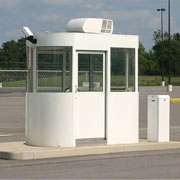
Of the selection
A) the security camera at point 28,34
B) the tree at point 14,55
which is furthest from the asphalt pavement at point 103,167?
the tree at point 14,55

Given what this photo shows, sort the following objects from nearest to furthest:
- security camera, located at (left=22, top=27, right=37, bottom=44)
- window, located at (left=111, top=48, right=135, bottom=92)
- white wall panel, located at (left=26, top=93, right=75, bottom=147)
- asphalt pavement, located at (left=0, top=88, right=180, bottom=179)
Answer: asphalt pavement, located at (left=0, top=88, right=180, bottom=179) → white wall panel, located at (left=26, top=93, right=75, bottom=147) → security camera, located at (left=22, top=27, right=37, bottom=44) → window, located at (left=111, top=48, right=135, bottom=92)

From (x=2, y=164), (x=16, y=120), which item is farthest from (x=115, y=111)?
(x=16, y=120)

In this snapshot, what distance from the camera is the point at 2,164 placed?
11.3 m

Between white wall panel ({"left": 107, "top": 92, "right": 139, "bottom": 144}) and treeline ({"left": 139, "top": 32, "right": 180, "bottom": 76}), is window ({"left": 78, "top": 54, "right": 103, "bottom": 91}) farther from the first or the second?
treeline ({"left": 139, "top": 32, "right": 180, "bottom": 76})

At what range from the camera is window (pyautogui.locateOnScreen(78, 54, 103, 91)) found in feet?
43.3

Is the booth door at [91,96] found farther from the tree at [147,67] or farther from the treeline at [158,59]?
the tree at [147,67]

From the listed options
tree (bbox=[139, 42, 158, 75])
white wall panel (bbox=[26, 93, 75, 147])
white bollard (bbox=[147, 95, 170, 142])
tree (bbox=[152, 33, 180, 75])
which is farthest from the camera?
tree (bbox=[139, 42, 158, 75])

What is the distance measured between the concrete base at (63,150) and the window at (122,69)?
135cm

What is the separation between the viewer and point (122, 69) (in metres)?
13.7

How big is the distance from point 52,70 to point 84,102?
102 cm

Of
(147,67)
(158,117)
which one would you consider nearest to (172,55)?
(147,67)

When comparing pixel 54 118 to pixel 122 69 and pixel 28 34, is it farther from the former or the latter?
pixel 122 69

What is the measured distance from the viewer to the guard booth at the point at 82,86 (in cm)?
1278

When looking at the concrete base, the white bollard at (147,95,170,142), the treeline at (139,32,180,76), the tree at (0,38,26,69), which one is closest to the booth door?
the concrete base
